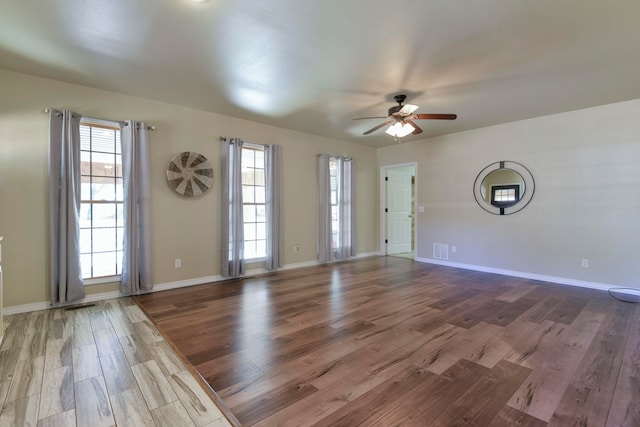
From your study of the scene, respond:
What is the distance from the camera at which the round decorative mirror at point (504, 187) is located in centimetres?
480

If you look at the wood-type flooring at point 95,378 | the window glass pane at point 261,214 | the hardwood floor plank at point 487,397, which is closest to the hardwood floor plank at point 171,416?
the wood-type flooring at point 95,378

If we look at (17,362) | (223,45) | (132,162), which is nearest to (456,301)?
(223,45)

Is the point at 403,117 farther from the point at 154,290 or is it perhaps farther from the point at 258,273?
the point at 154,290

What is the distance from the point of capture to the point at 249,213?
5.02 metres

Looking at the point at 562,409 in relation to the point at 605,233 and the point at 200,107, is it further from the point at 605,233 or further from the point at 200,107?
the point at 200,107

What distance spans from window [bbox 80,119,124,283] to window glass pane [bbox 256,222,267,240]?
1.99 m

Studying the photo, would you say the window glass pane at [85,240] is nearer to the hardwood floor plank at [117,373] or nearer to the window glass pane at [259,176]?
the hardwood floor plank at [117,373]

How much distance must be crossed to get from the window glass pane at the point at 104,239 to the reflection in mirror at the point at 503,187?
19.1ft

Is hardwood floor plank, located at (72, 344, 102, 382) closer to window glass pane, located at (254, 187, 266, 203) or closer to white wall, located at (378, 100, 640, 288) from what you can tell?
window glass pane, located at (254, 187, 266, 203)

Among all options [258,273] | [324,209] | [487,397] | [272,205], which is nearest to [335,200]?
[324,209]

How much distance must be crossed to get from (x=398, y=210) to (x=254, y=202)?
371 cm

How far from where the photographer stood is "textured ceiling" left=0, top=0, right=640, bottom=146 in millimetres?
2121

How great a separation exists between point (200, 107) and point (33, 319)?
3.15 metres

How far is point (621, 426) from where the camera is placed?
61.0 inches
